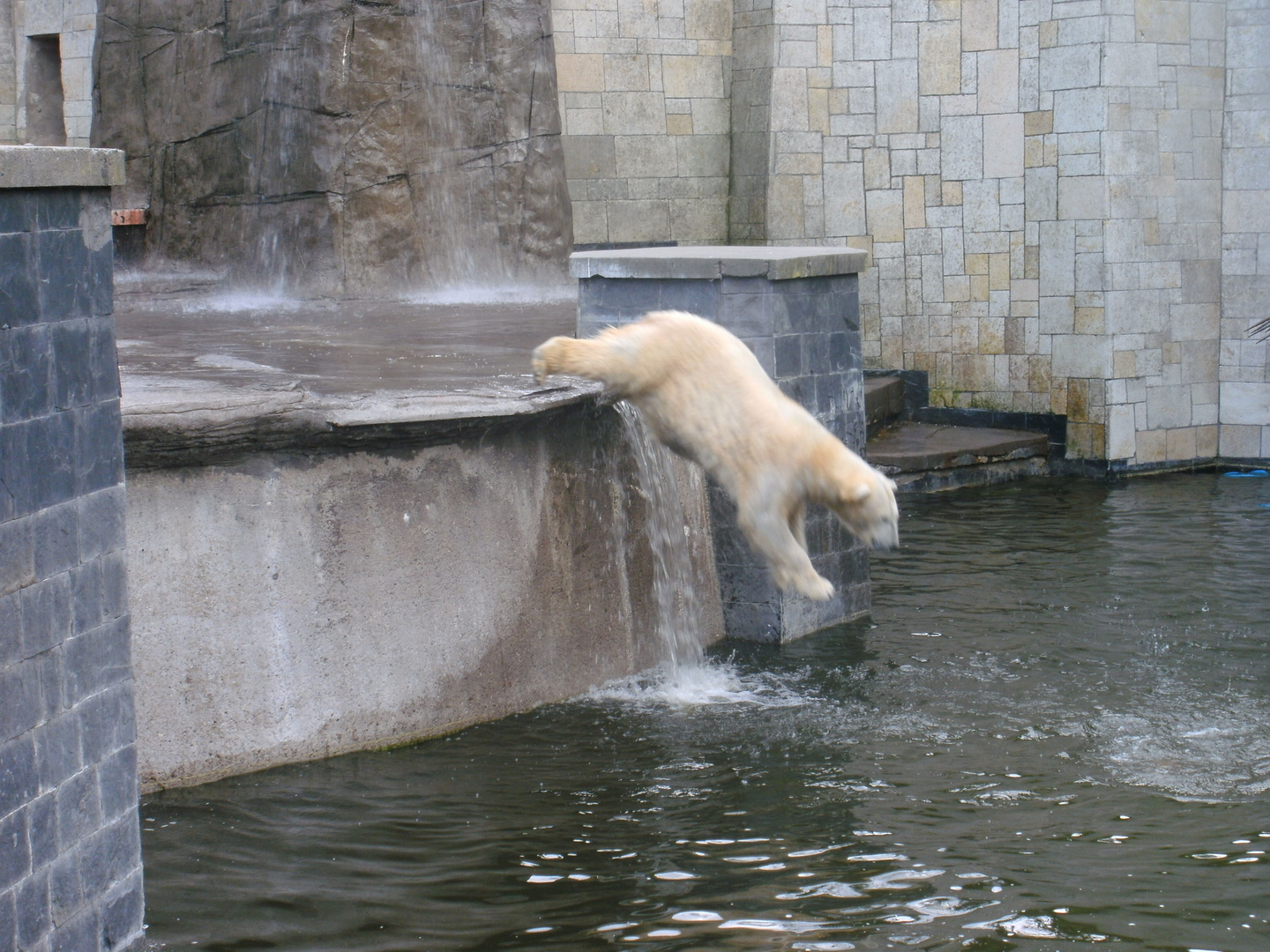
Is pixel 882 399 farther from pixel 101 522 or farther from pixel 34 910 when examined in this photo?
pixel 34 910

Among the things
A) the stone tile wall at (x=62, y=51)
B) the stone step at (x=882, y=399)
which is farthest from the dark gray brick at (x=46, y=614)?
the stone tile wall at (x=62, y=51)

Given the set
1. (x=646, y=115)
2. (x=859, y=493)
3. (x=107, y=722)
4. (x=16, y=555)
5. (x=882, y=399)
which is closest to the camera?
(x=16, y=555)

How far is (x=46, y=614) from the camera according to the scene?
11.2 ft

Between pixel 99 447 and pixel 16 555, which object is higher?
pixel 99 447

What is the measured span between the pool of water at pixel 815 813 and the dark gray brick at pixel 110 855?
0.37 m

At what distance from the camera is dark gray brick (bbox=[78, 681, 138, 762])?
11.8 feet

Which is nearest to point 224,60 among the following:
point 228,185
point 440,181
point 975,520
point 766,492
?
point 228,185

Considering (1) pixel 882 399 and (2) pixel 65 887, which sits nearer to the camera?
(2) pixel 65 887

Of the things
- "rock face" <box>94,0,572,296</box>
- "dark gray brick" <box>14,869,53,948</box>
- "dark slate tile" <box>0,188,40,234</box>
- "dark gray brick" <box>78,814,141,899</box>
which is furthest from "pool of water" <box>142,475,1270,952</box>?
"rock face" <box>94,0,572,296</box>

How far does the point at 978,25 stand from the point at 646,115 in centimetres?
309

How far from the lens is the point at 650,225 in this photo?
13.2 metres

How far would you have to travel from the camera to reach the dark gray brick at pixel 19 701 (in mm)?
3275

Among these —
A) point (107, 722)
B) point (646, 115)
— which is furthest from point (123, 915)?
point (646, 115)

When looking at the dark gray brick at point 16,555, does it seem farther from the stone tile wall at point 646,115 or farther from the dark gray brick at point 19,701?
the stone tile wall at point 646,115
